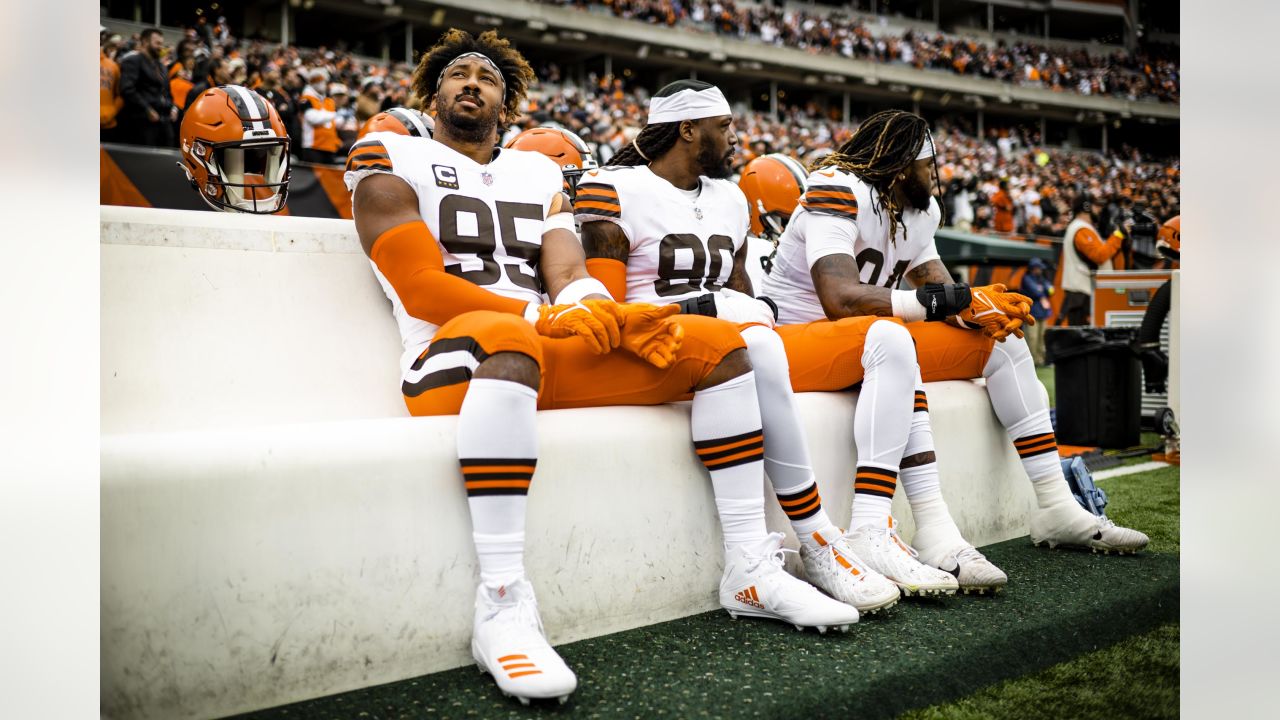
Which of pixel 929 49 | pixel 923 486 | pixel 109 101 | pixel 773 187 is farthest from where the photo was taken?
pixel 929 49

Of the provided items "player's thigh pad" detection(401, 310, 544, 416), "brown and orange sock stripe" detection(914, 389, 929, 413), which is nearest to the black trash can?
"brown and orange sock stripe" detection(914, 389, 929, 413)

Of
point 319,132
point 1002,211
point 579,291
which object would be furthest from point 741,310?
point 1002,211

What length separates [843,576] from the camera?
2141mm

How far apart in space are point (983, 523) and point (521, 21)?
21.8 metres

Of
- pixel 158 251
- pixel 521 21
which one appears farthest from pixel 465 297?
pixel 521 21

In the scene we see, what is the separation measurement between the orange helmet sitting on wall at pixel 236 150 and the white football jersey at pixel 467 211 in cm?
92

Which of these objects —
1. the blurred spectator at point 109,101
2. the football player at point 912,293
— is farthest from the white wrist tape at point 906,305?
the blurred spectator at point 109,101

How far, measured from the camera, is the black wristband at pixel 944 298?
2.65m

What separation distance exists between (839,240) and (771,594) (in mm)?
1102

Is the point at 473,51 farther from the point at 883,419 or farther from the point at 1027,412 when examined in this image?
the point at 1027,412

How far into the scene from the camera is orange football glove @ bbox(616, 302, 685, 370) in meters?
1.99

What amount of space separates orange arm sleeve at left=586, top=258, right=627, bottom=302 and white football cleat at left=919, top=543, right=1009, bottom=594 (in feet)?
3.41

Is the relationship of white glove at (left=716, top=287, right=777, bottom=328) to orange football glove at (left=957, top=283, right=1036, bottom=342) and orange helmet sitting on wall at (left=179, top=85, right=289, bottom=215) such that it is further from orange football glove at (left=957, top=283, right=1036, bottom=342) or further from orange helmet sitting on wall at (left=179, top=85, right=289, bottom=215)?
orange helmet sitting on wall at (left=179, top=85, right=289, bottom=215)

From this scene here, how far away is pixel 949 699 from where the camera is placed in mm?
1809
